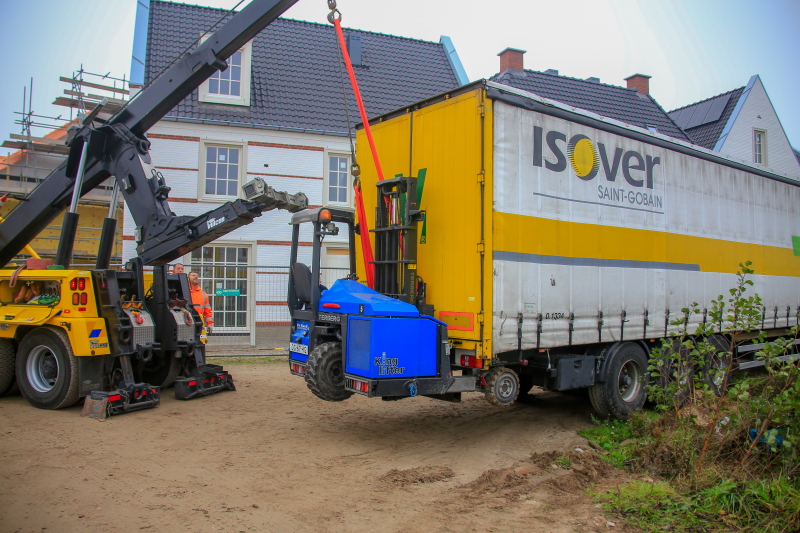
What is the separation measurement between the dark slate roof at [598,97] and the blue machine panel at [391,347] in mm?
16403

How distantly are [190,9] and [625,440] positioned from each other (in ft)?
57.2

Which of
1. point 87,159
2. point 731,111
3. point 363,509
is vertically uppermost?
point 731,111

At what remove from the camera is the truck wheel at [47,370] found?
24.2ft

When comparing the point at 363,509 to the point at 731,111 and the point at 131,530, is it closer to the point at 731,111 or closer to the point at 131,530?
the point at 131,530

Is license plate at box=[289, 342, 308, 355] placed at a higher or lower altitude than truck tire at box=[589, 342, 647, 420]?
higher

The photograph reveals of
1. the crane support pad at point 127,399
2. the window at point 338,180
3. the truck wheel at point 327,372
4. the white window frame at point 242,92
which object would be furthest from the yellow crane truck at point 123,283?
the window at point 338,180

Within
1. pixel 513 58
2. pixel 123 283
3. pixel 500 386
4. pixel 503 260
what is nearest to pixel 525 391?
pixel 500 386

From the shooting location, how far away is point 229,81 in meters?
15.7

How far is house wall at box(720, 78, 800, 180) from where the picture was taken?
72.5ft

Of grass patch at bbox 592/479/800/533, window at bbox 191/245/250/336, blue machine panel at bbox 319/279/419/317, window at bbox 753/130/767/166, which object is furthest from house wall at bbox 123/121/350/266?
window at bbox 753/130/767/166

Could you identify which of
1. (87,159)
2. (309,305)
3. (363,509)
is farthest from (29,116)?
(363,509)

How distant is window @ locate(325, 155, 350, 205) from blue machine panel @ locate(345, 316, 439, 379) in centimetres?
1090

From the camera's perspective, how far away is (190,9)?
1736 centimetres

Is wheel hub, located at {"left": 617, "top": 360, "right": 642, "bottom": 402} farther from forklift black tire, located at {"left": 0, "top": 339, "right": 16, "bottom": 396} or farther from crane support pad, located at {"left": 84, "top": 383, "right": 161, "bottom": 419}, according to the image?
forklift black tire, located at {"left": 0, "top": 339, "right": 16, "bottom": 396}
